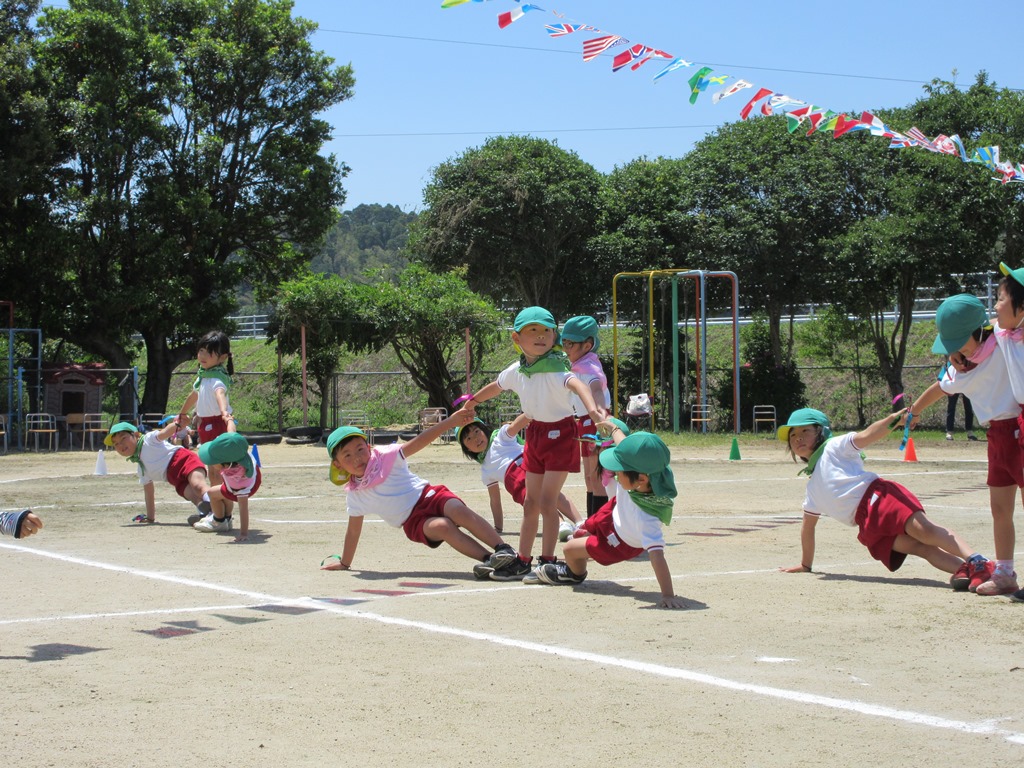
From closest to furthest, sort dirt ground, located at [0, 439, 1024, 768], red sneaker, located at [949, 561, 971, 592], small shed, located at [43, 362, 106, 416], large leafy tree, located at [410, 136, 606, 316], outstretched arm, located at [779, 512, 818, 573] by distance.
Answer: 1. dirt ground, located at [0, 439, 1024, 768]
2. red sneaker, located at [949, 561, 971, 592]
3. outstretched arm, located at [779, 512, 818, 573]
4. small shed, located at [43, 362, 106, 416]
5. large leafy tree, located at [410, 136, 606, 316]

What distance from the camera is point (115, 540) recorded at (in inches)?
407

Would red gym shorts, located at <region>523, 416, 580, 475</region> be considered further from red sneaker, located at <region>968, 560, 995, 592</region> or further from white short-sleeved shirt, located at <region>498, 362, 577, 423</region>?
red sneaker, located at <region>968, 560, 995, 592</region>

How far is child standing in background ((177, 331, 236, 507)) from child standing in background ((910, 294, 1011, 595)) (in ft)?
22.9

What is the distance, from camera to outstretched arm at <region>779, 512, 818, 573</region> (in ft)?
25.5

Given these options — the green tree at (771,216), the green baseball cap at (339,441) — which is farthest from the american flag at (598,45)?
the green tree at (771,216)

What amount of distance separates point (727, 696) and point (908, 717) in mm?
712

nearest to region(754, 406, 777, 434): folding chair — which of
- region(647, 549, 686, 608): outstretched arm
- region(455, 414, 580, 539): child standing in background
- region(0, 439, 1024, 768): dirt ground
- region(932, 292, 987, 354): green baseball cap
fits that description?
region(455, 414, 580, 539): child standing in background

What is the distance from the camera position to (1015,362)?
6.71m

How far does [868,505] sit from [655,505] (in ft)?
4.88

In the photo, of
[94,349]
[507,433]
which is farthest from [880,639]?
[94,349]

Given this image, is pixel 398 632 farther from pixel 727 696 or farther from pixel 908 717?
pixel 908 717

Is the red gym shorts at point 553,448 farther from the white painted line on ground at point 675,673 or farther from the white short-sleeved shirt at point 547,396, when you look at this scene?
the white painted line on ground at point 675,673

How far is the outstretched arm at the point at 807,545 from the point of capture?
306 inches

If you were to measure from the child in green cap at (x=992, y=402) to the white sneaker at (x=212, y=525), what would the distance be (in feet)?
21.9
